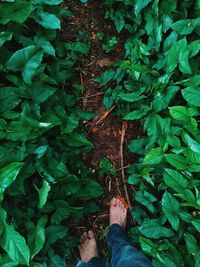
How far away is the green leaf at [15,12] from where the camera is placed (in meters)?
2.03

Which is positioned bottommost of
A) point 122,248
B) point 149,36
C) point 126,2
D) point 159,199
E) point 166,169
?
point 122,248

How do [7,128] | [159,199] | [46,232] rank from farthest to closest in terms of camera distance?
[159,199] → [46,232] → [7,128]

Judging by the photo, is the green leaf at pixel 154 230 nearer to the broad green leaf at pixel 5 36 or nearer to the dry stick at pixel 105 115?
the dry stick at pixel 105 115

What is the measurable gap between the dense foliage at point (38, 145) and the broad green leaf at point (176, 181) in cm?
45

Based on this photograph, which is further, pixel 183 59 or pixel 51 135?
pixel 51 135

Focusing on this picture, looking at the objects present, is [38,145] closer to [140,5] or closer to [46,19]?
[46,19]

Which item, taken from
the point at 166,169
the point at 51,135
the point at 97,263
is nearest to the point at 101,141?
the point at 51,135

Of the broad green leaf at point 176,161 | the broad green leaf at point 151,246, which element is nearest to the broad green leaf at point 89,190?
the broad green leaf at point 151,246

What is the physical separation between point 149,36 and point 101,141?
71 cm

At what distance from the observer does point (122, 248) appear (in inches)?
85.5

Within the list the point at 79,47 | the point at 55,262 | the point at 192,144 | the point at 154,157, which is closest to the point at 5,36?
the point at 79,47

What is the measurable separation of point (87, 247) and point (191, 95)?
1.09 m

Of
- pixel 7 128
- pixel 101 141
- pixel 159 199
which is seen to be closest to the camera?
pixel 7 128

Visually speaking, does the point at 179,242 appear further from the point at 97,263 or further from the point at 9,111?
the point at 9,111
